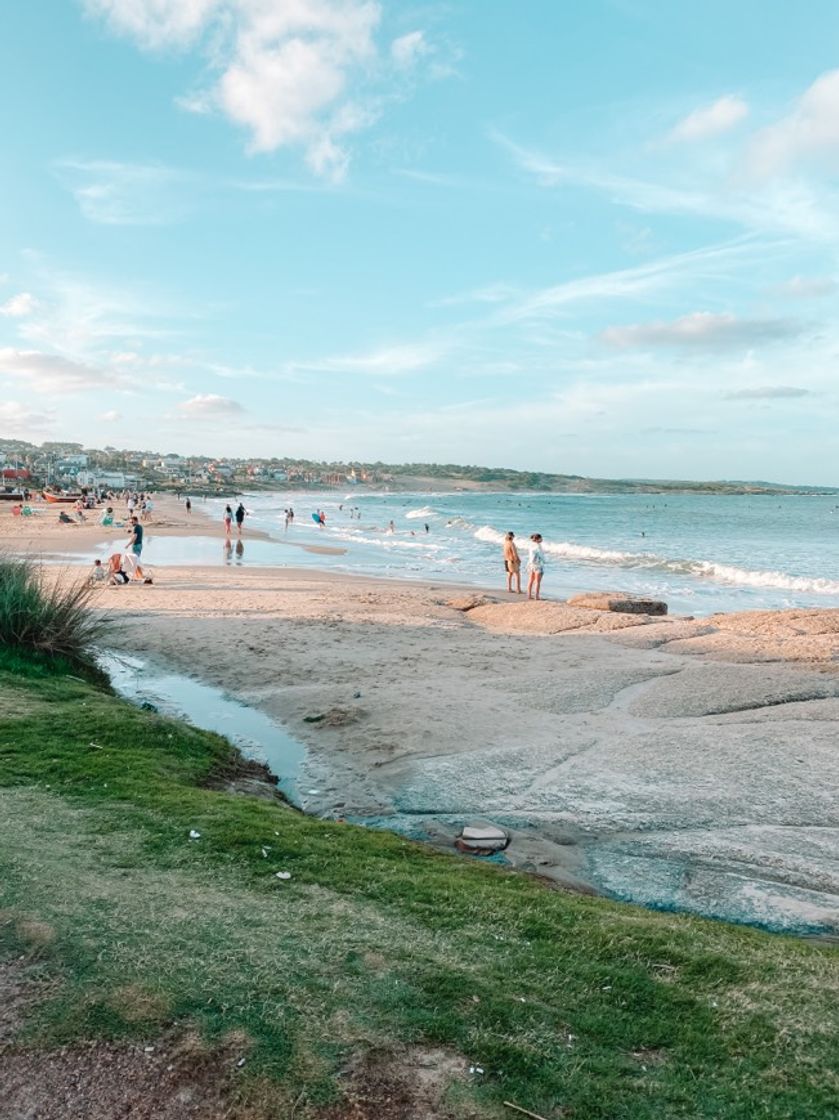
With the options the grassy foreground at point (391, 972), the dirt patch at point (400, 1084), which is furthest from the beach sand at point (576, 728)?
the dirt patch at point (400, 1084)

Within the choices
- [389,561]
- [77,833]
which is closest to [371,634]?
[77,833]

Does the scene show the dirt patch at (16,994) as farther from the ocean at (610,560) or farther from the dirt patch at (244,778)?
the ocean at (610,560)

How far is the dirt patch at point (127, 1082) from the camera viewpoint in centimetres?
271

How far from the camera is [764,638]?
14617 mm

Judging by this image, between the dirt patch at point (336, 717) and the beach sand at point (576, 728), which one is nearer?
the beach sand at point (576, 728)

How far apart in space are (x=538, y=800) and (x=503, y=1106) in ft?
14.7

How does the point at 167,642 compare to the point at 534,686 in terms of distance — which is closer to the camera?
the point at 534,686

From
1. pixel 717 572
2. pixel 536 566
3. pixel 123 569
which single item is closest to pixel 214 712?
pixel 536 566

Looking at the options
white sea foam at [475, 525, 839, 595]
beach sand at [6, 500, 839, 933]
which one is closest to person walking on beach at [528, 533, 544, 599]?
beach sand at [6, 500, 839, 933]

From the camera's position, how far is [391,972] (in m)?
3.53

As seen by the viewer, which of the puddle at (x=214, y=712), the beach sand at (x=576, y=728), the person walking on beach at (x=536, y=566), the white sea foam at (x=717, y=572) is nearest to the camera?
the beach sand at (x=576, y=728)

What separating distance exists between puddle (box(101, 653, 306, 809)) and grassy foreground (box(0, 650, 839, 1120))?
250cm

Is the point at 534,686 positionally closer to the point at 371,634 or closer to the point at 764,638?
the point at 371,634

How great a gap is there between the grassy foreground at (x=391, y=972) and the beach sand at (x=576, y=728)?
131cm
